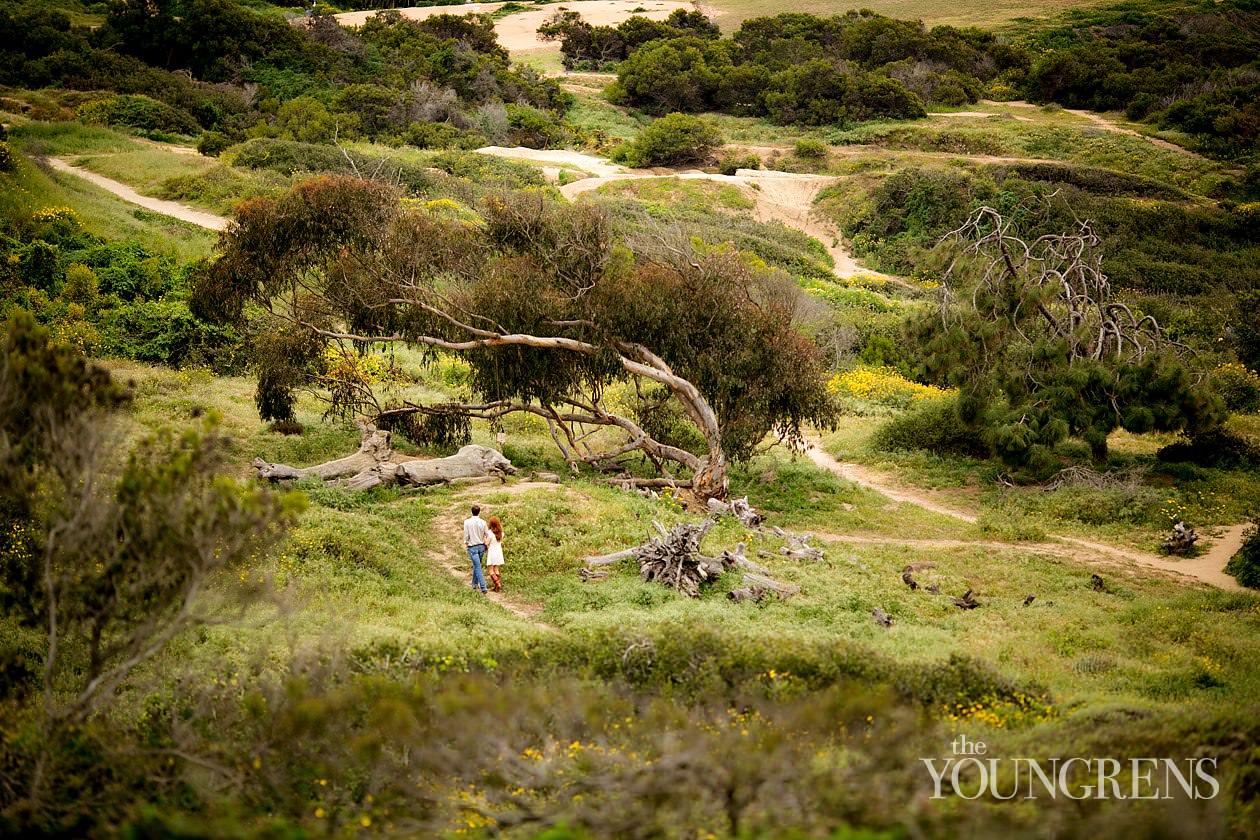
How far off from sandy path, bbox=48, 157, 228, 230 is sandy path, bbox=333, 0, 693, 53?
46.1 m

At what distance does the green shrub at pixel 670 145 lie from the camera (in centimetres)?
5344

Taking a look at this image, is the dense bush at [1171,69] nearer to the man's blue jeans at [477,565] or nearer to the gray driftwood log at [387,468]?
the gray driftwood log at [387,468]

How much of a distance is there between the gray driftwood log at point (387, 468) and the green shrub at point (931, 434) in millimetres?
10555

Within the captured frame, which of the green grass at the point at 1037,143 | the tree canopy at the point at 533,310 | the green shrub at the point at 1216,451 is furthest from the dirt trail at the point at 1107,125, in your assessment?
the tree canopy at the point at 533,310

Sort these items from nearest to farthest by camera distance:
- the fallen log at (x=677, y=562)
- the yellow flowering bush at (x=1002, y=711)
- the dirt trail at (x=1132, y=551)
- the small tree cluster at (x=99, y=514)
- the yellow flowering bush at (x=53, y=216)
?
1. the small tree cluster at (x=99, y=514)
2. the yellow flowering bush at (x=1002, y=711)
3. the fallen log at (x=677, y=562)
4. the dirt trail at (x=1132, y=551)
5. the yellow flowering bush at (x=53, y=216)

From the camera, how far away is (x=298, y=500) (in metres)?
6.91

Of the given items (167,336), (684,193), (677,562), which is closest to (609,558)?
(677,562)

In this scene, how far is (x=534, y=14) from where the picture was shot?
3654 inches

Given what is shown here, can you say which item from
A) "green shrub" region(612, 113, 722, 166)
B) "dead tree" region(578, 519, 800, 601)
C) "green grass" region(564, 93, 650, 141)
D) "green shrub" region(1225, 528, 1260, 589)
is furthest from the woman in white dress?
"green grass" region(564, 93, 650, 141)

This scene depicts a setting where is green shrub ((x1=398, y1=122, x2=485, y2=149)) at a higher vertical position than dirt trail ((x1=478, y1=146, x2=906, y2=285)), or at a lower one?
higher

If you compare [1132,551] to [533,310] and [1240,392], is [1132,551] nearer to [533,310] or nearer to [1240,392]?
[533,310]

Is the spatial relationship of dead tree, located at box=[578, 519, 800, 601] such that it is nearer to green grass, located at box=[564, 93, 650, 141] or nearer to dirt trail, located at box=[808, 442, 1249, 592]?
dirt trail, located at box=[808, 442, 1249, 592]

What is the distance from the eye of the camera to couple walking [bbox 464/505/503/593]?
12883mm

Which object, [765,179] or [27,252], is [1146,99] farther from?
[27,252]
